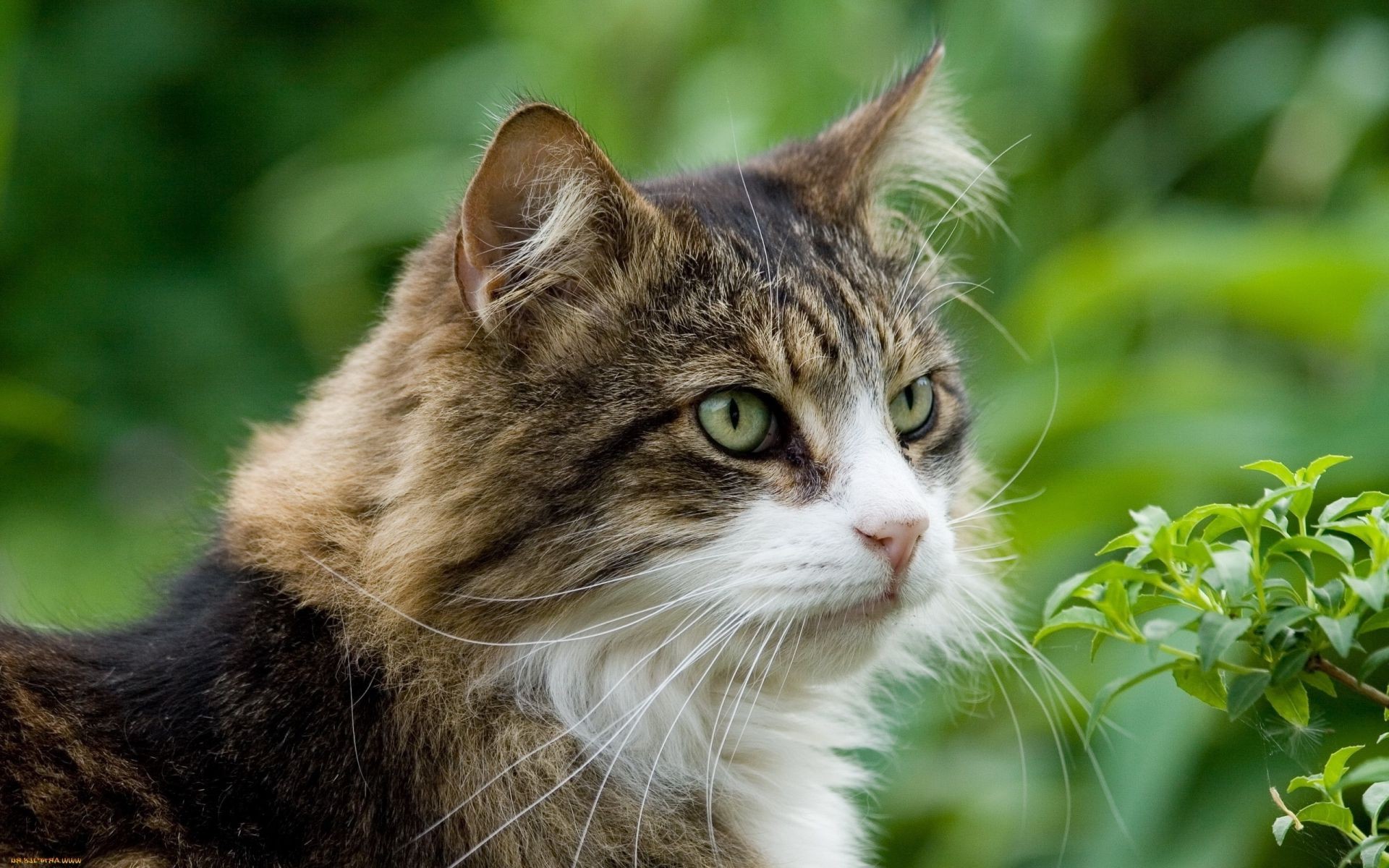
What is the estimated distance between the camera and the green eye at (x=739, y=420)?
180 centimetres

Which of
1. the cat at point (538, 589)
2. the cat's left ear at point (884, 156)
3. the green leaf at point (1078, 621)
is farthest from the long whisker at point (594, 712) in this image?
the cat's left ear at point (884, 156)

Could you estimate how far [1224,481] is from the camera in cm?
281

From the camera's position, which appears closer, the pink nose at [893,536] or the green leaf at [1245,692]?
the green leaf at [1245,692]

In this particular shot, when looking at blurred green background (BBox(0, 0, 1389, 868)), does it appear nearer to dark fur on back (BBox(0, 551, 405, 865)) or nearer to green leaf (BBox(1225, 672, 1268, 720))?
dark fur on back (BBox(0, 551, 405, 865))

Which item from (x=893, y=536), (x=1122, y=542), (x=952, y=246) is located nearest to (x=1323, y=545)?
(x=1122, y=542)

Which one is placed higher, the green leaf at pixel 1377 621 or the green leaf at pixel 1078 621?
the green leaf at pixel 1078 621

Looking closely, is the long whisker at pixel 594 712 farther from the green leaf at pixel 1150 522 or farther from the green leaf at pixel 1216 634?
the green leaf at pixel 1216 634

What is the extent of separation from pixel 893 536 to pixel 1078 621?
0.59 meters

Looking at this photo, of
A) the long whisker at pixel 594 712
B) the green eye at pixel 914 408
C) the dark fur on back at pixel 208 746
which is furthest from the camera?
the green eye at pixel 914 408

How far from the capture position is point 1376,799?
1000mm

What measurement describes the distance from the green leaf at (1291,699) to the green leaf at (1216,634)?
76mm

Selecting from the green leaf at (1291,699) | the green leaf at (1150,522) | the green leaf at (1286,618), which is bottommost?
the green leaf at (1291,699)

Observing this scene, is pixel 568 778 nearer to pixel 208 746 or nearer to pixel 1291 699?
pixel 208 746

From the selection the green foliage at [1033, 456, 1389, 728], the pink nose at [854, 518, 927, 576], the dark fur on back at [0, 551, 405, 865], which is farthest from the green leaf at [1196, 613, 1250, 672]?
the dark fur on back at [0, 551, 405, 865]
